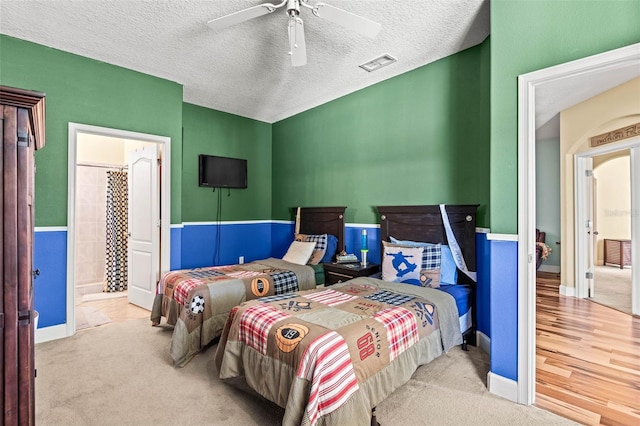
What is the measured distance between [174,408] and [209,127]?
12.6 feet

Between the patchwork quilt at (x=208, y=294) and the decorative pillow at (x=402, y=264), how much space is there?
37.7 inches

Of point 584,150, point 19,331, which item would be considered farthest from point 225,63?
point 584,150

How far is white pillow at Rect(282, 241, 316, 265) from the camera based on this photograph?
4.02 meters

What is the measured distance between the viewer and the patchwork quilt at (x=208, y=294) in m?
2.65

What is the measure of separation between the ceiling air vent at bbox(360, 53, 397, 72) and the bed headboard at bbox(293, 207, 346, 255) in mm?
1704

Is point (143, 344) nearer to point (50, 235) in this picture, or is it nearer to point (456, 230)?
point (50, 235)

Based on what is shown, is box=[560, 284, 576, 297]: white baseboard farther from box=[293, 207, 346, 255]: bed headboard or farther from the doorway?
box=[293, 207, 346, 255]: bed headboard

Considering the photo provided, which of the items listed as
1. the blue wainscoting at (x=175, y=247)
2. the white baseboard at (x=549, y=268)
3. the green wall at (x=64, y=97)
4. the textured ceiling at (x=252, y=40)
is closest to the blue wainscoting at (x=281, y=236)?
the blue wainscoting at (x=175, y=247)

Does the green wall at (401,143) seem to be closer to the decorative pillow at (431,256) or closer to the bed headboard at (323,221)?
the bed headboard at (323,221)

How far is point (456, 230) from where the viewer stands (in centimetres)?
308

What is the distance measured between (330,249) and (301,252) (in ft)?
Answer: 1.29

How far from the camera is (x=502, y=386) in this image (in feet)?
6.94

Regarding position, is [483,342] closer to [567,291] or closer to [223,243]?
[567,291]

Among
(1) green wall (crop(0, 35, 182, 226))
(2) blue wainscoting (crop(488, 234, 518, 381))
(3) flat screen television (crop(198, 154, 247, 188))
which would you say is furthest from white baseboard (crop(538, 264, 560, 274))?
(1) green wall (crop(0, 35, 182, 226))
